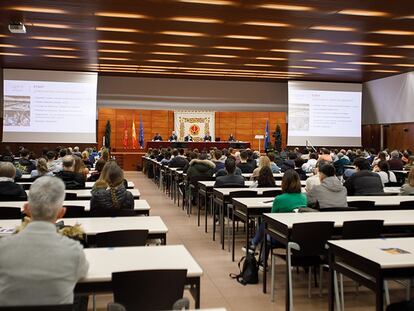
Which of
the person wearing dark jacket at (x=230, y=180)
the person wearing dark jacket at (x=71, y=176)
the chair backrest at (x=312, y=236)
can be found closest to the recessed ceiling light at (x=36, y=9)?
the person wearing dark jacket at (x=71, y=176)

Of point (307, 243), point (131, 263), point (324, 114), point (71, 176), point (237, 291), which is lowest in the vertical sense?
point (237, 291)

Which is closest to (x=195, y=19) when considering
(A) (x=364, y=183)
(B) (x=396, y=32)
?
(B) (x=396, y=32)

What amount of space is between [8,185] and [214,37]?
8162 mm

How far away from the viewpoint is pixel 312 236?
4.14 m

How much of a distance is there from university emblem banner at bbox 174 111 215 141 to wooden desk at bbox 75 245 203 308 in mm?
20070

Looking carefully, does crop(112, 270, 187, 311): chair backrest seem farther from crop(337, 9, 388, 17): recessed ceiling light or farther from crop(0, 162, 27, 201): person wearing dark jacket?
crop(337, 9, 388, 17): recessed ceiling light

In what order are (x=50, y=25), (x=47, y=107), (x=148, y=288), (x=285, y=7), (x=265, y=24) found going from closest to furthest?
(x=148, y=288), (x=285, y=7), (x=265, y=24), (x=50, y=25), (x=47, y=107)

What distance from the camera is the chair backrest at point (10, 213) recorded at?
4.71 m

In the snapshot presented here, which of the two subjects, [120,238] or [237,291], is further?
[237,291]

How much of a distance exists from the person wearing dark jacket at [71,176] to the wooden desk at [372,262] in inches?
177

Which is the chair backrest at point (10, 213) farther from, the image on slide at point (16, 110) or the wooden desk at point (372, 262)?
the image on slide at point (16, 110)

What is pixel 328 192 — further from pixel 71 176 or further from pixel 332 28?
pixel 332 28

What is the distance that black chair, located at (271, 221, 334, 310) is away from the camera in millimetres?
4078


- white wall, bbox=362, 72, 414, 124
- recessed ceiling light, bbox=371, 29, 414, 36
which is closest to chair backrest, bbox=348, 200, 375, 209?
recessed ceiling light, bbox=371, 29, 414, 36
